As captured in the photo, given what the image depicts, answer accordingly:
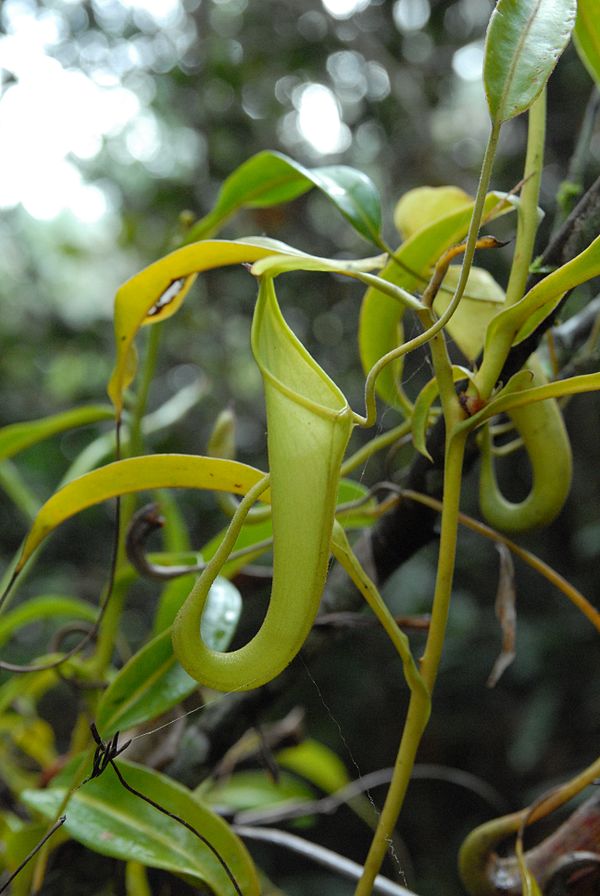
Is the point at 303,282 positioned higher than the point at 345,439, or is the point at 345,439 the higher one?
the point at 345,439

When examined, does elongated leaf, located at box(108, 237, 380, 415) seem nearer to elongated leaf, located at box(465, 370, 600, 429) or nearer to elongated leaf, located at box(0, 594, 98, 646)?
elongated leaf, located at box(465, 370, 600, 429)

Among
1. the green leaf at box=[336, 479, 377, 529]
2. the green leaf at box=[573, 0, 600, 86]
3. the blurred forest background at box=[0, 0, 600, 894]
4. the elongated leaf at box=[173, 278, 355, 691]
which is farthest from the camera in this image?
the blurred forest background at box=[0, 0, 600, 894]

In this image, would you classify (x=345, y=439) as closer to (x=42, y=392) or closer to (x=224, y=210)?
(x=224, y=210)

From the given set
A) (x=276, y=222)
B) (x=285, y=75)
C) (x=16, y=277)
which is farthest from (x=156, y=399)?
(x=285, y=75)

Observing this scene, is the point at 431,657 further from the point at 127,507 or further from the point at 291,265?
the point at 127,507

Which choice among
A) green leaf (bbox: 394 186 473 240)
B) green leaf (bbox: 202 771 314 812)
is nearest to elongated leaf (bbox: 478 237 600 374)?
green leaf (bbox: 394 186 473 240)

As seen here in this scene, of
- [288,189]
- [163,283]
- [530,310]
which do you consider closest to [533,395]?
[530,310]
